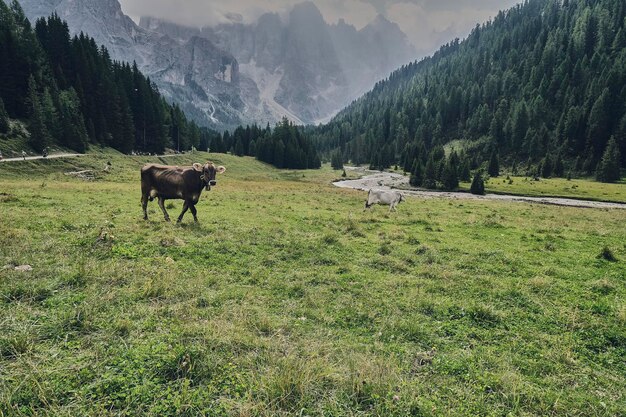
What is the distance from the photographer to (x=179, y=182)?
17.0 metres

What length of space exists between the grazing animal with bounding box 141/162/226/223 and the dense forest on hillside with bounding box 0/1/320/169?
59.0m

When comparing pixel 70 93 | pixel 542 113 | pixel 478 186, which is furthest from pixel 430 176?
pixel 70 93

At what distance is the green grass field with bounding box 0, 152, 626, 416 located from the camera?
4.91m

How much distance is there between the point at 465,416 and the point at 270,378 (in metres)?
2.98

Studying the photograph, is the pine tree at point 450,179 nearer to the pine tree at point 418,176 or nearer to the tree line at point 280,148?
the pine tree at point 418,176

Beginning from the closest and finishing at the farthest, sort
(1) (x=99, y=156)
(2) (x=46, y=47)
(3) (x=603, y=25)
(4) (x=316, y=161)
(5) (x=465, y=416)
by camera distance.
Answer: (5) (x=465, y=416), (1) (x=99, y=156), (2) (x=46, y=47), (4) (x=316, y=161), (3) (x=603, y=25)

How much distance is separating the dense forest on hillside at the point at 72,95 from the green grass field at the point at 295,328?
6609 cm

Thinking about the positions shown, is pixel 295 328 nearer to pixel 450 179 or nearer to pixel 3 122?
pixel 3 122

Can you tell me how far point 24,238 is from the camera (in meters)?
11.8

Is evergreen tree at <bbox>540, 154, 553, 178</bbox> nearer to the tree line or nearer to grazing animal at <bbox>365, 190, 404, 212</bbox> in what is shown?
the tree line

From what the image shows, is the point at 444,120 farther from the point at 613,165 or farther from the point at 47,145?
the point at 47,145

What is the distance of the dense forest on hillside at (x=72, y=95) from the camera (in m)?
64.9

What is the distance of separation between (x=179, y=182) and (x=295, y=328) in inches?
495

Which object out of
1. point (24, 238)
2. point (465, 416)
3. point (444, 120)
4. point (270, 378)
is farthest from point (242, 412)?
point (444, 120)
